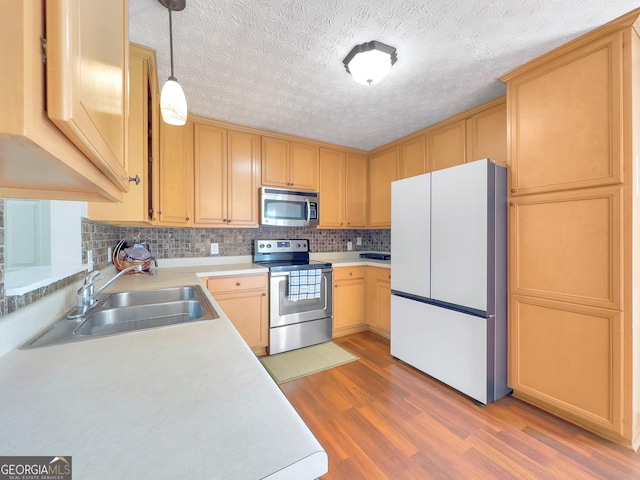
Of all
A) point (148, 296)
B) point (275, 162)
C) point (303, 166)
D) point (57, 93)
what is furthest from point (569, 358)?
point (275, 162)

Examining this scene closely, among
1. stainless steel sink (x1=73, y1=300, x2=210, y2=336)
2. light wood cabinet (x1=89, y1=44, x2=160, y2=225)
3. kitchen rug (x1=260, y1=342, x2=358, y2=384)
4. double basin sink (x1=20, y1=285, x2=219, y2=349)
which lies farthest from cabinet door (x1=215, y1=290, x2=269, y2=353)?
light wood cabinet (x1=89, y1=44, x2=160, y2=225)

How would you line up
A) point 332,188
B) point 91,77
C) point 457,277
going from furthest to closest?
point 332,188
point 457,277
point 91,77

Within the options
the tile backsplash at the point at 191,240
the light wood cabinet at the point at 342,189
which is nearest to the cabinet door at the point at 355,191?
the light wood cabinet at the point at 342,189

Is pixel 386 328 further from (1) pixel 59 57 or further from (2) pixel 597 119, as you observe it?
(1) pixel 59 57

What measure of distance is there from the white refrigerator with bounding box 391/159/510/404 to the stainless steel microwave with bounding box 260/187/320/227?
3.54 feet

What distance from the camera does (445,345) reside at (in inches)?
80.3

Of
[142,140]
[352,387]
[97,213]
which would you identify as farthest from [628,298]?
[97,213]

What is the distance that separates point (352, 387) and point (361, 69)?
2.19 m

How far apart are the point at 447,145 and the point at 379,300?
175cm

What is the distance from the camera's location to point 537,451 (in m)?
1.42

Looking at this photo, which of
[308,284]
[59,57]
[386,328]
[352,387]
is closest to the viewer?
[59,57]

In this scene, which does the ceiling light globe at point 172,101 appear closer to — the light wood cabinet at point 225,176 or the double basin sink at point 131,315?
the double basin sink at point 131,315

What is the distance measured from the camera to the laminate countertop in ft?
1.21

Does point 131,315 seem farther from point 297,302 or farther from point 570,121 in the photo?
point 570,121
